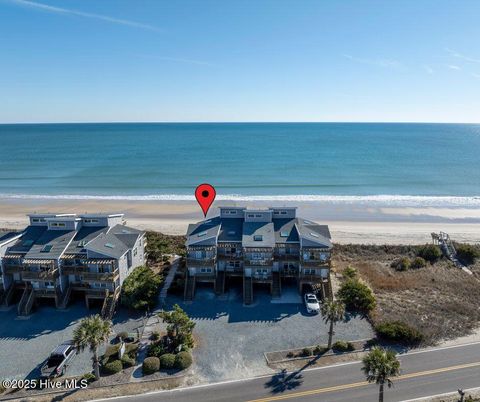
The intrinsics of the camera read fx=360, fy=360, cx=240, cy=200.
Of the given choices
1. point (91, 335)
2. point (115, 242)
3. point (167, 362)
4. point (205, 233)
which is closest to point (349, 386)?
point (167, 362)

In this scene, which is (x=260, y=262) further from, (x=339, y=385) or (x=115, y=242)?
(x=115, y=242)

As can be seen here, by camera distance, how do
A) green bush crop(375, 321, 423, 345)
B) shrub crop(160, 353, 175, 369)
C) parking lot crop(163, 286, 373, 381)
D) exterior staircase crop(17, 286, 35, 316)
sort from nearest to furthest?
shrub crop(160, 353, 175, 369) < parking lot crop(163, 286, 373, 381) < green bush crop(375, 321, 423, 345) < exterior staircase crop(17, 286, 35, 316)

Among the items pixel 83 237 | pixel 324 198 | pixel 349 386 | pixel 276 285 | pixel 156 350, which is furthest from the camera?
pixel 324 198

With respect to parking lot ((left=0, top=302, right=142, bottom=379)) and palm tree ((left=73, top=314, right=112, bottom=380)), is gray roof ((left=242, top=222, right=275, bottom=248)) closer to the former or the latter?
parking lot ((left=0, top=302, right=142, bottom=379))

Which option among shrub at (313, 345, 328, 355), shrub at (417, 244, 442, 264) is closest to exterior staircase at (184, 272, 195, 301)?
shrub at (313, 345, 328, 355)

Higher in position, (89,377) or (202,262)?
(202,262)

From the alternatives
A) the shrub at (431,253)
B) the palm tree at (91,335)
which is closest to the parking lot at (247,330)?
the palm tree at (91,335)
